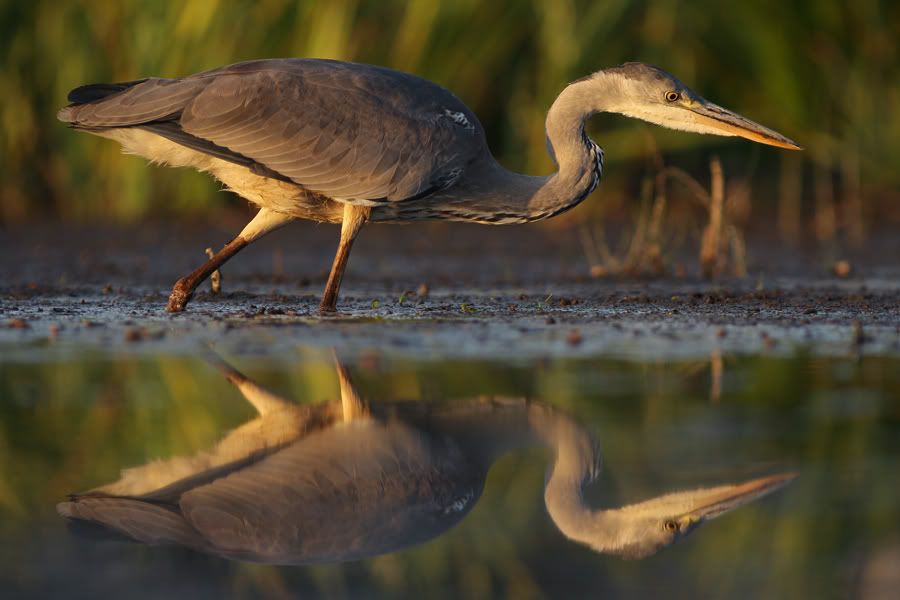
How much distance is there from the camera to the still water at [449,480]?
8.40ft

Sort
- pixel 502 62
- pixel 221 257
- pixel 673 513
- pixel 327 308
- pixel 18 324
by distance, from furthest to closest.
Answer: pixel 502 62 < pixel 221 257 < pixel 327 308 < pixel 18 324 < pixel 673 513

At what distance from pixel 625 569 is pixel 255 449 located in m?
1.23

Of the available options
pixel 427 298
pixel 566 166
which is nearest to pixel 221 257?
pixel 427 298

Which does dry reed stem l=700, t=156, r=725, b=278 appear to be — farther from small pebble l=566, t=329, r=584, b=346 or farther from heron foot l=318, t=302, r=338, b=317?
small pebble l=566, t=329, r=584, b=346

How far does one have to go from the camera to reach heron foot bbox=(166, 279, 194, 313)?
6.52 metres

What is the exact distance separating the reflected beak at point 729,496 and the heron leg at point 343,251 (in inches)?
137

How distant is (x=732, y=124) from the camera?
6848mm

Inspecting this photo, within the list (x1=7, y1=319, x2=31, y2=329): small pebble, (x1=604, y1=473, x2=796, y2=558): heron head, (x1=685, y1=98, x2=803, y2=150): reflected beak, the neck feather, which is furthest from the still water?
(x1=685, y1=98, x2=803, y2=150): reflected beak

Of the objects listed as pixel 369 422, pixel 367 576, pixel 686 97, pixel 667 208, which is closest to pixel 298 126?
pixel 686 97

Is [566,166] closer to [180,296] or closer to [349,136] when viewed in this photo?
[349,136]

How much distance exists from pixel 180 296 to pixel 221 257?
341mm

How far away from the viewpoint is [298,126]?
6523 mm

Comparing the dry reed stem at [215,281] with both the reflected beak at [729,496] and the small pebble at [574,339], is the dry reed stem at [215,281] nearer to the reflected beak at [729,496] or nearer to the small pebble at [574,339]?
the small pebble at [574,339]

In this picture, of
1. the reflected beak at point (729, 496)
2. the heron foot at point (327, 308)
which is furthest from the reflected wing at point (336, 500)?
the heron foot at point (327, 308)
